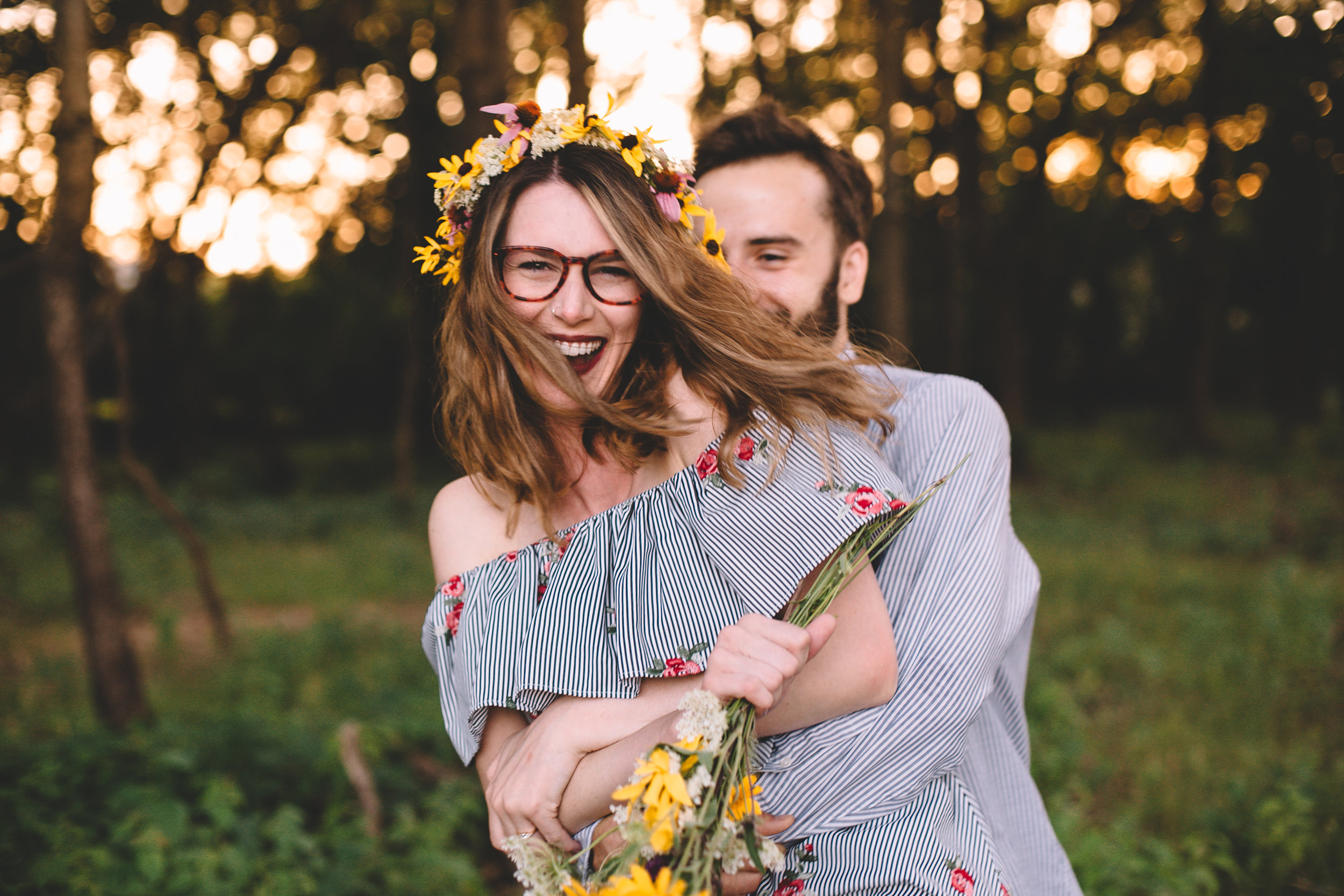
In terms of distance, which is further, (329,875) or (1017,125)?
(1017,125)

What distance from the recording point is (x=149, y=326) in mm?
17422

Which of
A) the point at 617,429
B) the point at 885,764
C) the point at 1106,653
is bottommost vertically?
the point at 1106,653

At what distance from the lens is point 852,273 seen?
8.01 ft

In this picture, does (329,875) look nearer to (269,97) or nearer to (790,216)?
(790,216)

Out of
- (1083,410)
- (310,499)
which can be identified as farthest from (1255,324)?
(310,499)

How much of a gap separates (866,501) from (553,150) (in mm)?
945

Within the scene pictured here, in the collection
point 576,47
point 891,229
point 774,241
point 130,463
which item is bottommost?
point 130,463

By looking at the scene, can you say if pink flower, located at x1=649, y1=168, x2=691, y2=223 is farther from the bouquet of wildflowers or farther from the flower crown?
the bouquet of wildflowers

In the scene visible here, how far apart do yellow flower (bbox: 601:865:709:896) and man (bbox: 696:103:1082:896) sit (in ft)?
1.37

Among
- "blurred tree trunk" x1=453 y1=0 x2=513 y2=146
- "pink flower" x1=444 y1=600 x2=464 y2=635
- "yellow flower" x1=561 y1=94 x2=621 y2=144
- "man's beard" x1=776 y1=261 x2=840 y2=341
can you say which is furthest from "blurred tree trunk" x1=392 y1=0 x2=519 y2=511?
"man's beard" x1=776 y1=261 x2=840 y2=341

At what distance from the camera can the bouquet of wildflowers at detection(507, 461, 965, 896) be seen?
3.80 ft

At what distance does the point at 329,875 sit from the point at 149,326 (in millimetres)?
17405

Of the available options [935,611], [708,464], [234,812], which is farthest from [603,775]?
[234,812]

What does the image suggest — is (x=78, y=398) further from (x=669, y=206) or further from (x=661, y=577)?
(x=661, y=577)
